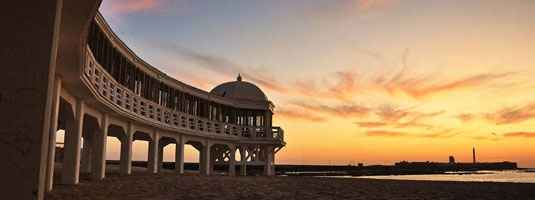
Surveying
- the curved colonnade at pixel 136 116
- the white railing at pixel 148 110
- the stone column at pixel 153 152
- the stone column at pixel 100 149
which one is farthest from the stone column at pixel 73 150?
the stone column at pixel 153 152

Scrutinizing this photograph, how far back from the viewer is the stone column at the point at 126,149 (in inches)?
1005

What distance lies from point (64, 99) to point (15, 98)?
12.0 m

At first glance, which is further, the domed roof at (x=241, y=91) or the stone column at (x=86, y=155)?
the domed roof at (x=241, y=91)

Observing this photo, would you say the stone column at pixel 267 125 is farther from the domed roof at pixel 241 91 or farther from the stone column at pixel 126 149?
the stone column at pixel 126 149

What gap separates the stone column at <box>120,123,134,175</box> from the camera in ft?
83.8

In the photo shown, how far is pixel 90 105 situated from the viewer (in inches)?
767

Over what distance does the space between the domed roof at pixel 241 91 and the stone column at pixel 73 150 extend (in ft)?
75.3

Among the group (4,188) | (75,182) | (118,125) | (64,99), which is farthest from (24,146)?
(118,125)

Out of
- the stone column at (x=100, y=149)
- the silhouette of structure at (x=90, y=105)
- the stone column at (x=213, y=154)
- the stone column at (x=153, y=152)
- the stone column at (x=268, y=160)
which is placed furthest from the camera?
the stone column at (x=213, y=154)

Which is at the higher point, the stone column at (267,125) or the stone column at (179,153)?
the stone column at (267,125)

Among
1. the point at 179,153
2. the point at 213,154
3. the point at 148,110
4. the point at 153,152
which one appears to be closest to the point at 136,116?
the point at 148,110

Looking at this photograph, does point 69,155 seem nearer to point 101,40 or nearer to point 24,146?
point 101,40

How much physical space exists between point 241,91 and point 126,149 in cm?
1683

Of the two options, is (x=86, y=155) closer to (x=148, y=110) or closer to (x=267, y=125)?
(x=148, y=110)
